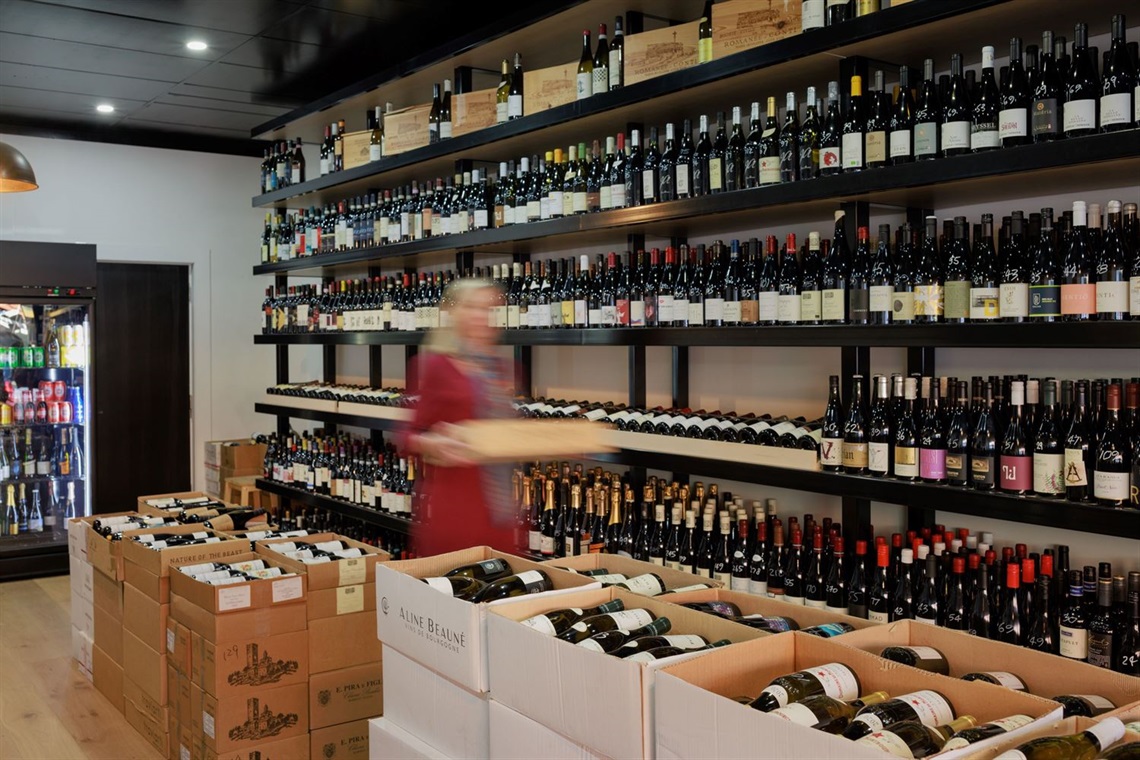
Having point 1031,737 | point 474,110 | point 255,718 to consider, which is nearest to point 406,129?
point 474,110

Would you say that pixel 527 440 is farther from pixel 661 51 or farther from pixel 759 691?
pixel 661 51

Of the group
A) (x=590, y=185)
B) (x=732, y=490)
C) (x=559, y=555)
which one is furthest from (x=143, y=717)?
(x=590, y=185)

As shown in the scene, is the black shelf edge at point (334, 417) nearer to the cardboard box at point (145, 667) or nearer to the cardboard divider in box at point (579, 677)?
the cardboard box at point (145, 667)

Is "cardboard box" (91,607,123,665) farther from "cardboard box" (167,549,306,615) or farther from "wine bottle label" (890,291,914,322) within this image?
"wine bottle label" (890,291,914,322)

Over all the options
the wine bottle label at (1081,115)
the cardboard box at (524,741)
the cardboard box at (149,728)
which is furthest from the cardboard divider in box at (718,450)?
the cardboard box at (149,728)

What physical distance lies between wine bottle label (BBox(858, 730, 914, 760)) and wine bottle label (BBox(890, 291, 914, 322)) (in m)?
1.46

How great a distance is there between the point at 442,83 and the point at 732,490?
2.46 meters

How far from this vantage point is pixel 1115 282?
2197mm

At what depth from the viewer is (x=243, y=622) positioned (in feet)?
10.5

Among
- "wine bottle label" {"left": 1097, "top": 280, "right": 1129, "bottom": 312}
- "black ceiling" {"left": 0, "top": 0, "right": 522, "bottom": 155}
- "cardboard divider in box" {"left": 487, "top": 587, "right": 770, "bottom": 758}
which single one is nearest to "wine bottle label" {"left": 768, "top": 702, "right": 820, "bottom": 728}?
"cardboard divider in box" {"left": 487, "top": 587, "right": 770, "bottom": 758}

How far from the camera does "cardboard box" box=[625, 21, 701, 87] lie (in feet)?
10.6

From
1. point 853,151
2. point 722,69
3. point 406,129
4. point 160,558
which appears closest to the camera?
point 853,151

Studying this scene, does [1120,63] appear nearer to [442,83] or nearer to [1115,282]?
[1115,282]

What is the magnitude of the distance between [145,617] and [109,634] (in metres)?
0.58
